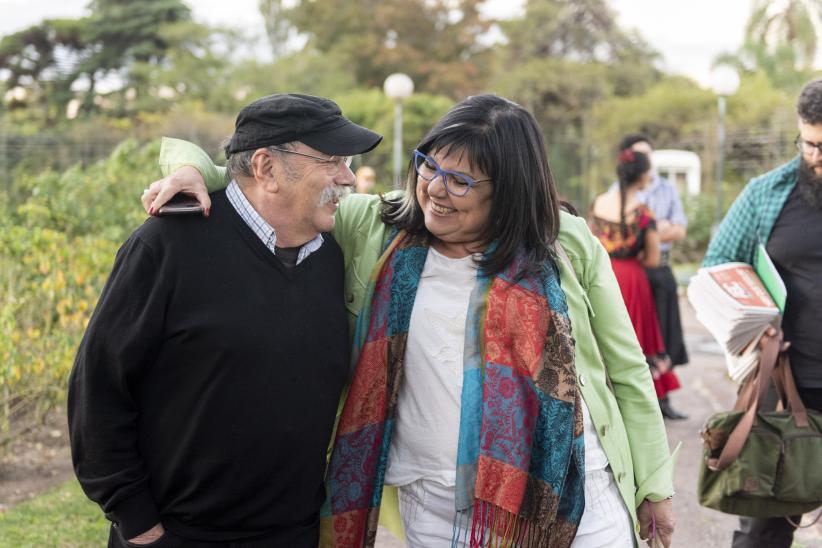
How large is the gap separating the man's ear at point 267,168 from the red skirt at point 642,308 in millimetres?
4661

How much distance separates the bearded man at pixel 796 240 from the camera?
3426 millimetres

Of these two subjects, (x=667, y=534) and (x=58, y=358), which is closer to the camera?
(x=667, y=534)

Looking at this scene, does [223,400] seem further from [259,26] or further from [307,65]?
[259,26]

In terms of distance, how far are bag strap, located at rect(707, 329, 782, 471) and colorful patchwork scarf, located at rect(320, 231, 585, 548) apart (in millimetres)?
1311

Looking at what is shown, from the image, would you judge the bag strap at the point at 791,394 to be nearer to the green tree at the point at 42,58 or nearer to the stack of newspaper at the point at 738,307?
the stack of newspaper at the point at 738,307

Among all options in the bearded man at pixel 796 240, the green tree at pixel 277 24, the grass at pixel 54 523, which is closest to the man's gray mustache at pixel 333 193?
the bearded man at pixel 796 240

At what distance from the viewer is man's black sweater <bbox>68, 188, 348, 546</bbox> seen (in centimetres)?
213

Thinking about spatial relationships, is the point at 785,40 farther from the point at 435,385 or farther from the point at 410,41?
the point at 435,385

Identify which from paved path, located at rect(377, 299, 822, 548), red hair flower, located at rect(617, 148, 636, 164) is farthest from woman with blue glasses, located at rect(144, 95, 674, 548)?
red hair flower, located at rect(617, 148, 636, 164)

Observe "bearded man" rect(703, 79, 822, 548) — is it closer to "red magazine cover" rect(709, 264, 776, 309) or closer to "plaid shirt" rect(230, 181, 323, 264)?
"red magazine cover" rect(709, 264, 776, 309)

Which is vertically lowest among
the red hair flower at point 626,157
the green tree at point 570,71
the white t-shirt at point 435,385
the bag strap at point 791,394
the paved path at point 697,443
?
the paved path at point 697,443

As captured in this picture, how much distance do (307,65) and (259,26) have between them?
373 centimetres

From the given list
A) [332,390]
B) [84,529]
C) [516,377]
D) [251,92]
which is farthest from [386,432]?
[251,92]

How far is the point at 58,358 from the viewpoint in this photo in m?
4.99
